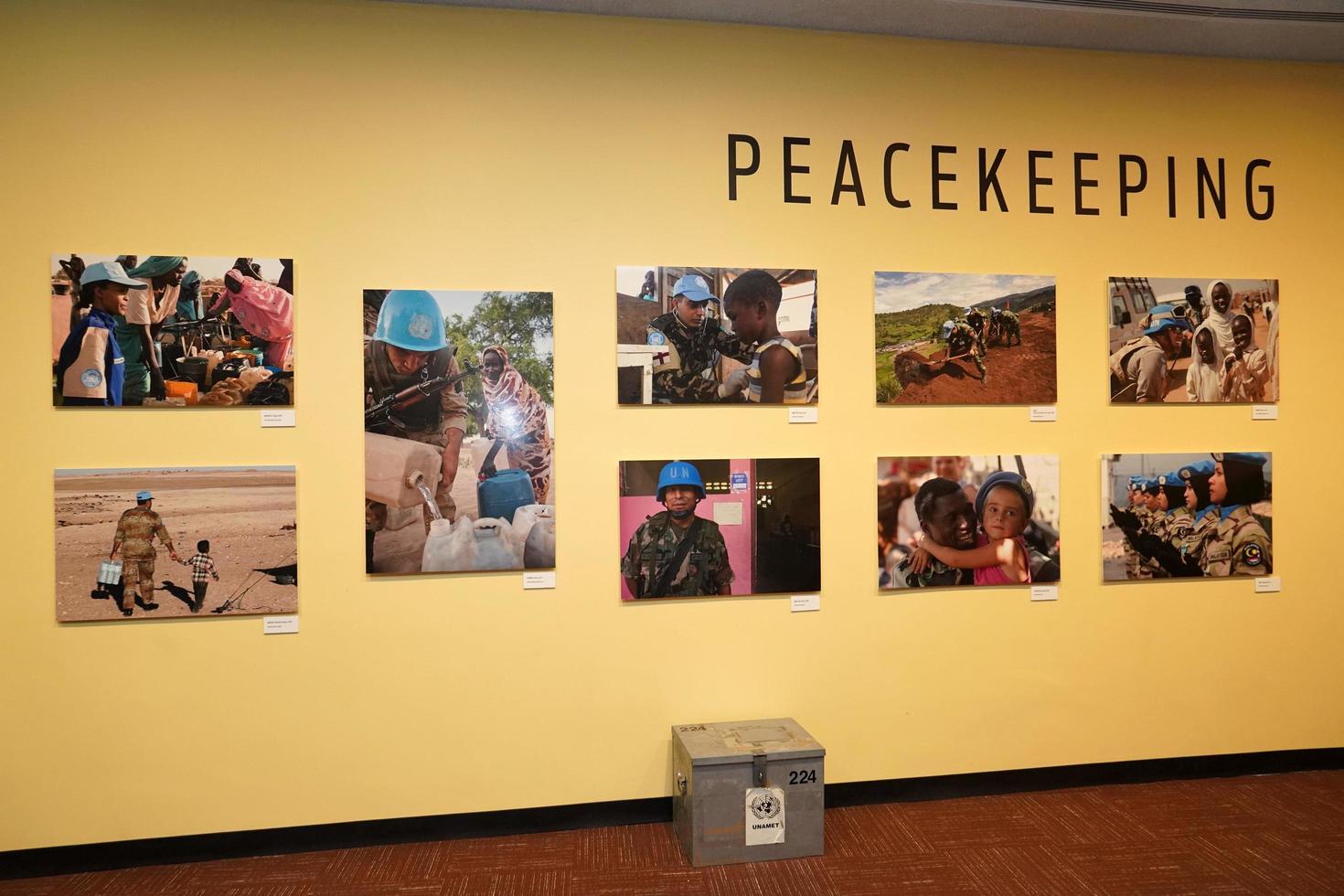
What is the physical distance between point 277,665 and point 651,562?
4.85 feet

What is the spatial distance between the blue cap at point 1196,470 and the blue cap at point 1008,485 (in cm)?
71

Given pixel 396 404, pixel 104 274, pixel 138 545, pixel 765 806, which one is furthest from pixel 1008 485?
pixel 104 274

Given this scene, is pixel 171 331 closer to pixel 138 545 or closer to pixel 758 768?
pixel 138 545

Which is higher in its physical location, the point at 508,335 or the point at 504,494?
the point at 508,335

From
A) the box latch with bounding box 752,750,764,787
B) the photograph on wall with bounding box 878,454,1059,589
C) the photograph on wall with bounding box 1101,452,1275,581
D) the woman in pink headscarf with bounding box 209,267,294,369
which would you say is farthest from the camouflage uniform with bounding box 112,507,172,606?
the photograph on wall with bounding box 1101,452,1275,581

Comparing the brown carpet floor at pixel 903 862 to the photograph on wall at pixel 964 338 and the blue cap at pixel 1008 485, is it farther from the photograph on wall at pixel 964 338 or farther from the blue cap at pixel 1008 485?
the photograph on wall at pixel 964 338

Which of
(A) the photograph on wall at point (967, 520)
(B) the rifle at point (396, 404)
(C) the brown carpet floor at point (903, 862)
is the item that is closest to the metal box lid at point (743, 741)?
(C) the brown carpet floor at point (903, 862)

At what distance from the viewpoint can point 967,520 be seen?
3574 mm

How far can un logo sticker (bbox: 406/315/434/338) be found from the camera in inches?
127

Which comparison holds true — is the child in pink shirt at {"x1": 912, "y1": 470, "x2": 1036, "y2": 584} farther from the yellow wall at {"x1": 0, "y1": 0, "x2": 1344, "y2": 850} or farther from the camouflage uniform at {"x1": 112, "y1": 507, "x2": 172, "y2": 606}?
the camouflage uniform at {"x1": 112, "y1": 507, "x2": 172, "y2": 606}

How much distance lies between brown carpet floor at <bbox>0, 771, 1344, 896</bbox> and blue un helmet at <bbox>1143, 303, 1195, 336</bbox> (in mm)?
2016

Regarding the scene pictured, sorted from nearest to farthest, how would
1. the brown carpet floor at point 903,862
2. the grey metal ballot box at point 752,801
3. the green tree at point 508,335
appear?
1. the brown carpet floor at point 903,862
2. the grey metal ballot box at point 752,801
3. the green tree at point 508,335

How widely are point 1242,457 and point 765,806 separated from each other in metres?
2.63
